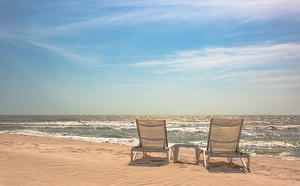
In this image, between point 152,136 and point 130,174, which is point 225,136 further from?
point 130,174

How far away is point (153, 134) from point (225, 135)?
1765 mm

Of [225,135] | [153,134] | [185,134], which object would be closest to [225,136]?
[225,135]

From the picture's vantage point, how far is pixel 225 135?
17.5ft

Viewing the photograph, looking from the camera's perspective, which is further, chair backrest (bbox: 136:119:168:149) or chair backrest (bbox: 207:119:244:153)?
chair backrest (bbox: 136:119:168:149)

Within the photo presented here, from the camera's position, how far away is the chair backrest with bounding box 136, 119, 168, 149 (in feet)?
18.6

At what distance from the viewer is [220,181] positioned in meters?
4.12

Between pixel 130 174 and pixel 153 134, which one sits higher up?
pixel 153 134

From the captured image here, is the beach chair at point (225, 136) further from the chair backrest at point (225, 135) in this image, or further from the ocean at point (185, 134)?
the ocean at point (185, 134)

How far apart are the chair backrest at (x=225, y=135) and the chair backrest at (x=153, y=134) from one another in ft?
3.80

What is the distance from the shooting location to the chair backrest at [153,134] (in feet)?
18.6

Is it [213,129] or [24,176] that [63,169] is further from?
[213,129]

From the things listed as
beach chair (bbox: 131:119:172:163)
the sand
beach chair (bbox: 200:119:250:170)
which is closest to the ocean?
beach chair (bbox: 200:119:250:170)

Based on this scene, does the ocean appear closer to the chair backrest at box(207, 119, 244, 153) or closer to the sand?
the chair backrest at box(207, 119, 244, 153)

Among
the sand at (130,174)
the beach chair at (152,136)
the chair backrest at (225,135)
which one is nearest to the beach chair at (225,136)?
the chair backrest at (225,135)
